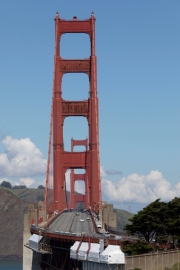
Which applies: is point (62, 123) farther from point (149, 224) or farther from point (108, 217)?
point (149, 224)

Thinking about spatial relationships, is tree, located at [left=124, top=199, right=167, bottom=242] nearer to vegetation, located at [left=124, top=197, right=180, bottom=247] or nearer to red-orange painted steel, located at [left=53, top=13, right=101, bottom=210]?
vegetation, located at [left=124, top=197, right=180, bottom=247]

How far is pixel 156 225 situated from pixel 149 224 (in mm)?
540

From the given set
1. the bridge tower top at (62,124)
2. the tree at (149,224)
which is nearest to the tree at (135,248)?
the tree at (149,224)

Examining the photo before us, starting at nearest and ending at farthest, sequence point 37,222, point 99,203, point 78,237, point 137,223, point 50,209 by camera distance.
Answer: point 78,237 → point 137,223 → point 37,222 → point 99,203 → point 50,209

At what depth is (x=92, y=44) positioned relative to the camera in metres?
96.9

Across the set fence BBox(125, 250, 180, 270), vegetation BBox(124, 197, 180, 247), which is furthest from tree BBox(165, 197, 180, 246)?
fence BBox(125, 250, 180, 270)

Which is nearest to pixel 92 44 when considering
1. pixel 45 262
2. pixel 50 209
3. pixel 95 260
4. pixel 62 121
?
pixel 62 121

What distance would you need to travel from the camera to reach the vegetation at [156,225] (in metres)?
53.6

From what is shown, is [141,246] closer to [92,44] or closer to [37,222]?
[37,222]

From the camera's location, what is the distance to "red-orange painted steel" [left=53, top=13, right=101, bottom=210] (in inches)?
3504

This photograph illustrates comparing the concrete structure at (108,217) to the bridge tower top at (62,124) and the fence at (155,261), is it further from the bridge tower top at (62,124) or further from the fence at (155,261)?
the fence at (155,261)

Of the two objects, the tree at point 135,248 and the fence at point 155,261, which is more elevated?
the tree at point 135,248

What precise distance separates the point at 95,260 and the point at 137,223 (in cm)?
1233

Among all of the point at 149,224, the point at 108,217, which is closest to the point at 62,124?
the point at 108,217
